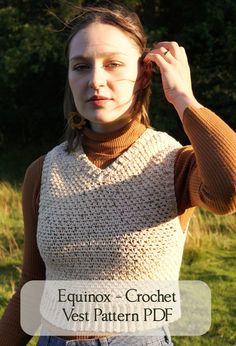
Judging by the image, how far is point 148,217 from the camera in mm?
1299

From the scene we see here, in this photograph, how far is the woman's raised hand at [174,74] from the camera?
1.31 metres

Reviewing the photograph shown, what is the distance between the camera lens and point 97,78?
1354mm

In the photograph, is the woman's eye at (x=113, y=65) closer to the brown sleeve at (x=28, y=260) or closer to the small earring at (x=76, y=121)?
the small earring at (x=76, y=121)

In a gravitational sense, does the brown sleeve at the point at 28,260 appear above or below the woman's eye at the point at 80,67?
below

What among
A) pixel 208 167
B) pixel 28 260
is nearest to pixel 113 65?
pixel 208 167

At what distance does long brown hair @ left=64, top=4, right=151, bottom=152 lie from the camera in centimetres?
141

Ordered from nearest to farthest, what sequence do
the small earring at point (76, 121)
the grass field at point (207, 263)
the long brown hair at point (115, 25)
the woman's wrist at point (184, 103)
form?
the woman's wrist at point (184, 103) < the long brown hair at point (115, 25) < the small earring at point (76, 121) < the grass field at point (207, 263)

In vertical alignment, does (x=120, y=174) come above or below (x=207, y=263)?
above

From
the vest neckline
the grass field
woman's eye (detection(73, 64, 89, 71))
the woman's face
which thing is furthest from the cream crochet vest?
the grass field

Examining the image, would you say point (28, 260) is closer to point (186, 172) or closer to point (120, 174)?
point (120, 174)

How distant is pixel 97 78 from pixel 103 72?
0.02 meters

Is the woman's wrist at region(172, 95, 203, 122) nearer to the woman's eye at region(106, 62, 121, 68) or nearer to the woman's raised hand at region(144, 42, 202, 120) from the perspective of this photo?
the woman's raised hand at region(144, 42, 202, 120)

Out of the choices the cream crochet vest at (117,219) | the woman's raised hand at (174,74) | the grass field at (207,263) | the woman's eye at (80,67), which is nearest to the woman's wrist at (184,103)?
the woman's raised hand at (174,74)

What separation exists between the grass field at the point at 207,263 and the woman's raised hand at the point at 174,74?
2319mm
